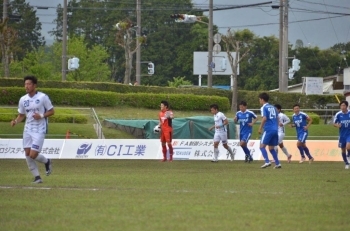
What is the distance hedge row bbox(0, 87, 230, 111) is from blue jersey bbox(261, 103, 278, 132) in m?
25.5

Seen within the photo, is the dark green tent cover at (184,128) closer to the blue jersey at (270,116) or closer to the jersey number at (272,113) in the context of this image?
the blue jersey at (270,116)

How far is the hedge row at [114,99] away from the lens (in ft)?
161

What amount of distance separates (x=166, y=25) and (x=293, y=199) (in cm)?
9959

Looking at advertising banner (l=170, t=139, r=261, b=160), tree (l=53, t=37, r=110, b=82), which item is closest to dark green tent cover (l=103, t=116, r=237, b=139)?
advertising banner (l=170, t=139, r=261, b=160)

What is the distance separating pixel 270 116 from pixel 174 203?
12.4 m

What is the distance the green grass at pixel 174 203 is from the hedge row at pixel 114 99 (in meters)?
29.2

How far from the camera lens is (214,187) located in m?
17.4

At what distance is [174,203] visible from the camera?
45.1 feet

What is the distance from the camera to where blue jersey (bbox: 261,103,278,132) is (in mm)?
25750

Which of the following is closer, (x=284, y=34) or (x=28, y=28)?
(x=284, y=34)

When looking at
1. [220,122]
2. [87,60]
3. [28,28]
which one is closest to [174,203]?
[220,122]

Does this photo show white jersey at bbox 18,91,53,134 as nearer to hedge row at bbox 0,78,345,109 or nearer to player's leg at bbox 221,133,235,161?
player's leg at bbox 221,133,235,161

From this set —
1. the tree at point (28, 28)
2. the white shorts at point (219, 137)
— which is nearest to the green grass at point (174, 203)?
the white shorts at point (219, 137)

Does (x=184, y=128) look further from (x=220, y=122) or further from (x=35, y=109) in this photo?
(x=35, y=109)
